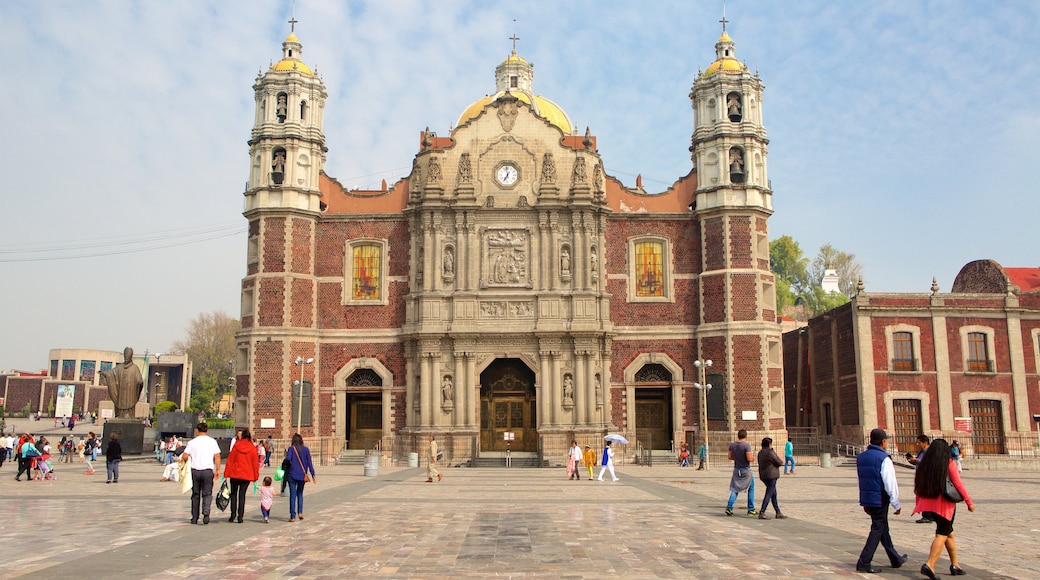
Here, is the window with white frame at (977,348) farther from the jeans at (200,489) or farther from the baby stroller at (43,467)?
the baby stroller at (43,467)

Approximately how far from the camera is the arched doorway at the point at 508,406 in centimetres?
4122

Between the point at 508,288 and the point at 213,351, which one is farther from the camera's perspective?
the point at 213,351

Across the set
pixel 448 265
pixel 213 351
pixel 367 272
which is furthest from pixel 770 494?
pixel 213 351

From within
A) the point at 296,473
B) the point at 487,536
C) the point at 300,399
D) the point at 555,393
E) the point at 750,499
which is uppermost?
the point at 555,393

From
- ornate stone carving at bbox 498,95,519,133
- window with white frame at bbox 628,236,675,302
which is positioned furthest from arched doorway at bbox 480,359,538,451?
ornate stone carving at bbox 498,95,519,133

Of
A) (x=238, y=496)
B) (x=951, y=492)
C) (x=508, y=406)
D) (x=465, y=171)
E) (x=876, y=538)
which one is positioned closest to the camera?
(x=951, y=492)

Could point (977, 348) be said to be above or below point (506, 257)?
below

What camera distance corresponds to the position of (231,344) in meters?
88.1

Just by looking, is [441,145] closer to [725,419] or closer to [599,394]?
[599,394]

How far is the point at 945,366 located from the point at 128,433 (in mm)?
38109

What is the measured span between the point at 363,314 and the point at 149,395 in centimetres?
6713

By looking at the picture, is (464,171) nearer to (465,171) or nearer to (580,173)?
(465,171)

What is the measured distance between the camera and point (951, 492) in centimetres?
1066

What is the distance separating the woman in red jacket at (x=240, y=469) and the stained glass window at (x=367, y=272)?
26.4m
